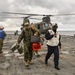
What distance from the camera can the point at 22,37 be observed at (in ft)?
33.3

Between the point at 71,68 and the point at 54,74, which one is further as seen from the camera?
the point at 71,68

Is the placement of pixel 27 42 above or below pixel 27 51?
above

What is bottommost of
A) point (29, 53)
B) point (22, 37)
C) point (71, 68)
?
point (71, 68)

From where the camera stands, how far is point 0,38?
51.1 ft

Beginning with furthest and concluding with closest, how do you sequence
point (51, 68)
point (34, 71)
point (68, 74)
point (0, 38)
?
point (0, 38), point (51, 68), point (34, 71), point (68, 74)

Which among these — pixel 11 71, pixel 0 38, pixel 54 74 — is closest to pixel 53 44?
pixel 54 74

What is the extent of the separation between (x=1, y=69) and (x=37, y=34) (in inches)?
90.3

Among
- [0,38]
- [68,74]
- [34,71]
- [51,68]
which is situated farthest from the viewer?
[0,38]

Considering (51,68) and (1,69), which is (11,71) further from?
(51,68)

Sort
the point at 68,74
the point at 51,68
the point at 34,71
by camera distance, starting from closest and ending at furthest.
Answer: the point at 68,74
the point at 34,71
the point at 51,68

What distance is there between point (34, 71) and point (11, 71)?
97cm

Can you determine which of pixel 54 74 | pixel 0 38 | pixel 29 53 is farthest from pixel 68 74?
pixel 0 38

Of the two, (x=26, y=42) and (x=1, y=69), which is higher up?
(x=26, y=42)

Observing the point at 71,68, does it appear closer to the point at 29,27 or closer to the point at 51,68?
the point at 51,68
